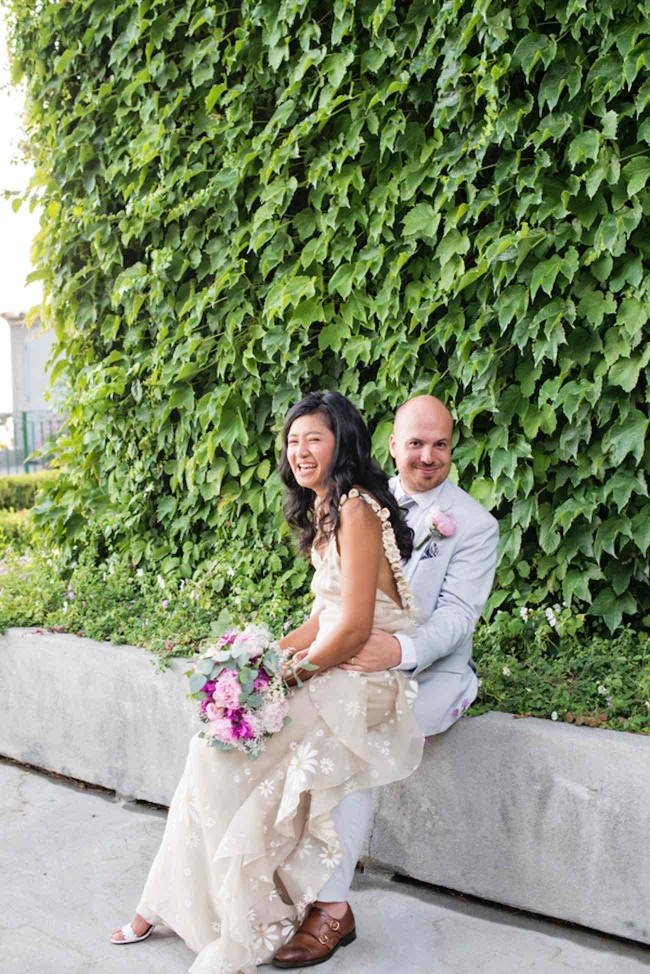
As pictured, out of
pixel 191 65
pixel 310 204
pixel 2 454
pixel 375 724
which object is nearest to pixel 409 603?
pixel 375 724

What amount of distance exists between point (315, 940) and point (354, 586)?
898mm

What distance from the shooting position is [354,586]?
269 cm

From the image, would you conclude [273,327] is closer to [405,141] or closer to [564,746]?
[405,141]

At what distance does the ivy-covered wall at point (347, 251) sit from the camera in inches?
135

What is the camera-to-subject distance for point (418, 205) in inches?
148

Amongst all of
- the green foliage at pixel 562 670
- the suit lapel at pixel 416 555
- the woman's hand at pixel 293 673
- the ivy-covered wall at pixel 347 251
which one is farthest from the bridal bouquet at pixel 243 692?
the ivy-covered wall at pixel 347 251

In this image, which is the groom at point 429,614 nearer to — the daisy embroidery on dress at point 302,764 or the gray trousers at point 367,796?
the gray trousers at point 367,796

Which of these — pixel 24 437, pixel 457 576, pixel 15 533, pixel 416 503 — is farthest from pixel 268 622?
pixel 24 437

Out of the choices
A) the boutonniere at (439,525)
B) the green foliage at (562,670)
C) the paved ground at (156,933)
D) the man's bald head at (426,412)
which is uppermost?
the man's bald head at (426,412)

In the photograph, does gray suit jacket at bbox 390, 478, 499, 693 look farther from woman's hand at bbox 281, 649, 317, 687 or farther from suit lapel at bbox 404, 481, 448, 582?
woman's hand at bbox 281, 649, 317, 687

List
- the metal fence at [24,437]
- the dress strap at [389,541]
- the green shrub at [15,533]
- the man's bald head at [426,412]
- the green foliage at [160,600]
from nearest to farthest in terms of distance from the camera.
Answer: the dress strap at [389,541] → the man's bald head at [426,412] → the green foliage at [160,600] → the green shrub at [15,533] → the metal fence at [24,437]

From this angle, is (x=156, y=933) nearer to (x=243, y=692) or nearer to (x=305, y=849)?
(x=305, y=849)

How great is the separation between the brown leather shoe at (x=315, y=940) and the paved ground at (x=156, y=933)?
0.11ft

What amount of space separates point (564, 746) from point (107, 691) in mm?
1877
